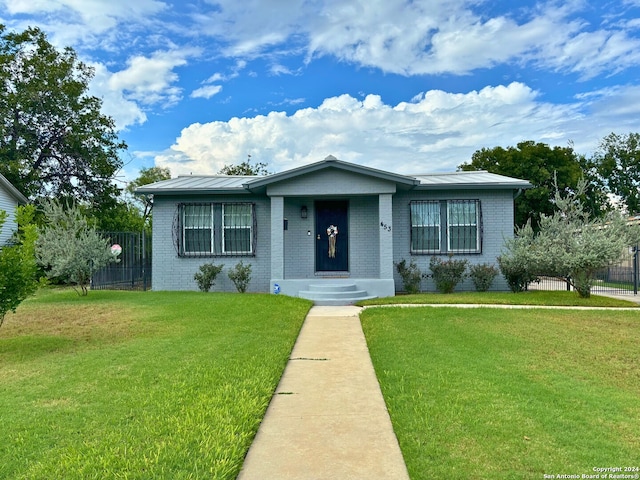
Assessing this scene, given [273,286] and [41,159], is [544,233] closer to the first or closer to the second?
[273,286]

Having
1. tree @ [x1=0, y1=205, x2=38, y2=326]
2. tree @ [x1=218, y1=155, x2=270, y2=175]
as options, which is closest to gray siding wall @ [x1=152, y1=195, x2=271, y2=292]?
tree @ [x1=0, y1=205, x2=38, y2=326]

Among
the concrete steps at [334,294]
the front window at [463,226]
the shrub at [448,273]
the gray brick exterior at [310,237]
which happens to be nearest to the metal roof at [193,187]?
the gray brick exterior at [310,237]

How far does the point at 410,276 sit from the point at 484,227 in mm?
2900

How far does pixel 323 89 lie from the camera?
18.0m

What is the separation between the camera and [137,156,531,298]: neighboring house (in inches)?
521

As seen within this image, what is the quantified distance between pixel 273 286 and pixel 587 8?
1182 centimetres

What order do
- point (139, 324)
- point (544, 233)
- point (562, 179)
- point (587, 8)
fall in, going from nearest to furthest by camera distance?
point (139, 324) < point (544, 233) < point (587, 8) < point (562, 179)

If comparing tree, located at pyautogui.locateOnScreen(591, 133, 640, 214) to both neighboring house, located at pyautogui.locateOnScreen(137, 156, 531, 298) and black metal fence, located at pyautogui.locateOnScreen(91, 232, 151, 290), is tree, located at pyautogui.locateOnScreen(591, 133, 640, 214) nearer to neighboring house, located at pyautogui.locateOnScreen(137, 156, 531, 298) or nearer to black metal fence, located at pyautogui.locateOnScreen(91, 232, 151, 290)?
neighboring house, located at pyautogui.locateOnScreen(137, 156, 531, 298)

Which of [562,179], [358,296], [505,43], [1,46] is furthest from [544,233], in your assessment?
[1,46]

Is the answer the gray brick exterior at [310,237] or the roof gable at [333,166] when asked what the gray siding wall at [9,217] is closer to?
the gray brick exterior at [310,237]

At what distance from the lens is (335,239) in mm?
13648

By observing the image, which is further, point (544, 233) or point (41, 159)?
point (41, 159)

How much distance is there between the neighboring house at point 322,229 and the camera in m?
13.2

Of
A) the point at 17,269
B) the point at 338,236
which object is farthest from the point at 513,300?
the point at 17,269
